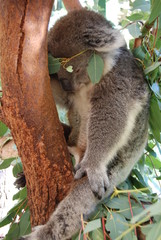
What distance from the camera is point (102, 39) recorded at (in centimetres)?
219

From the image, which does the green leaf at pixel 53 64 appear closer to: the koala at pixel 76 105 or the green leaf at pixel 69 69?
the green leaf at pixel 69 69

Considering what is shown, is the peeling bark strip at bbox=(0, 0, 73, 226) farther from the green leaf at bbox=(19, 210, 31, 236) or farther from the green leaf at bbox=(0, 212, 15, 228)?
the green leaf at bbox=(0, 212, 15, 228)

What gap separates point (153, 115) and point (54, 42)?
943 millimetres

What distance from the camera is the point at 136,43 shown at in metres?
2.45

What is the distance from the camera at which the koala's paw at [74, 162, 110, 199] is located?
192 centimetres

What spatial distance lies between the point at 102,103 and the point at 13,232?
1.13 metres

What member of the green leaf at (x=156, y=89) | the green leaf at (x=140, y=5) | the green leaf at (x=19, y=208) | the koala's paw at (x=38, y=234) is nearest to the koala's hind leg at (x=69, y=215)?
the koala's paw at (x=38, y=234)

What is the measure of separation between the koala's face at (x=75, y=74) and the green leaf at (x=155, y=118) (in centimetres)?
57

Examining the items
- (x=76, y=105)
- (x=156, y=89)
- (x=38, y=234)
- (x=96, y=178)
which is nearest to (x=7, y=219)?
(x=38, y=234)

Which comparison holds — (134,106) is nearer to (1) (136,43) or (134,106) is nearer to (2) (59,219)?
(1) (136,43)

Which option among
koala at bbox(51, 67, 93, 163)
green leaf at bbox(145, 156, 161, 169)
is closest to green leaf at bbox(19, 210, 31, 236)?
koala at bbox(51, 67, 93, 163)

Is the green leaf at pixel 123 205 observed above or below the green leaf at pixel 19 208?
above

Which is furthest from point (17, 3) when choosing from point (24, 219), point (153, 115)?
point (24, 219)

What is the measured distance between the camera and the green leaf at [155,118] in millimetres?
2343
